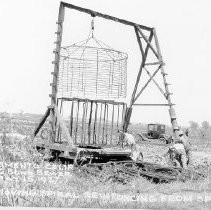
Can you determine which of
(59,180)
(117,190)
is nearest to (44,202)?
(59,180)

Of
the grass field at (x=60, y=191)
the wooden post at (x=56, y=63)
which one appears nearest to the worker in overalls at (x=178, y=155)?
the grass field at (x=60, y=191)

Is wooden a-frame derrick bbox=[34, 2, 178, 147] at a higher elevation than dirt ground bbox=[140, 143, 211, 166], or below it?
higher

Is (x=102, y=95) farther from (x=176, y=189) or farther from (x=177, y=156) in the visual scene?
(x=176, y=189)

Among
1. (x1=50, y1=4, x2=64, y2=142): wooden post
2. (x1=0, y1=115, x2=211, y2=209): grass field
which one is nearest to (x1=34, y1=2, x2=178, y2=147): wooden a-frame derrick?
(x1=50, y1=4, x2=64, y2=142): wooden post

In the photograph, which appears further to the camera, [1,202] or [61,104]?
[61,104]

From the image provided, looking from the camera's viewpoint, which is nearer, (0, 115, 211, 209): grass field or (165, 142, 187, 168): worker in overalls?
(0, 115, 211, 209): grass field

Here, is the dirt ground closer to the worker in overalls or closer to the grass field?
the worker in overalls

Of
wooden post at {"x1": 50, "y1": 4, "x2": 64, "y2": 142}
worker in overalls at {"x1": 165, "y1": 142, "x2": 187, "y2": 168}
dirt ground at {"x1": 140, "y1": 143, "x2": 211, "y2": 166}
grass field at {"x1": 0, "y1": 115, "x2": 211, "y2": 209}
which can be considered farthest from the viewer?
dirt ground at {"x1": 140, "y1": 143, "x2": 211, "y2": 166}

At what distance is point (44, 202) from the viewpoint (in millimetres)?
5680

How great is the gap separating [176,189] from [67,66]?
5.30 meters

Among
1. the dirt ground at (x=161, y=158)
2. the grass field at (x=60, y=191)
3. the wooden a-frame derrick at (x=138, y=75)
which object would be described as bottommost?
the dirt ground at (x=161, y=158)

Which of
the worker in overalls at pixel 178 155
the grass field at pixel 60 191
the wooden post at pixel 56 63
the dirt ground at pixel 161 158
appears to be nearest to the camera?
the grass field at pixel 60 191

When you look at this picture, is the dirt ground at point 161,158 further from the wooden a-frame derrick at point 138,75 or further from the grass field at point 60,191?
the grass field at point 60,191

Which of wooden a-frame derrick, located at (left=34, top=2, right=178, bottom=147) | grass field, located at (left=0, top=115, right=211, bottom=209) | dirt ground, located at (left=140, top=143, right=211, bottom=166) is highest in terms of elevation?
wooden a-frame derrick, located at (left=34, top=2, right=178, bottom=147)
